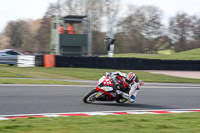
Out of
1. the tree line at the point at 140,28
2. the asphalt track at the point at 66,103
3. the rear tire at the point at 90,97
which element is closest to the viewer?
the asphalt track at the point at 66,103

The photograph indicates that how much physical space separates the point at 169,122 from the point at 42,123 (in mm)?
2751

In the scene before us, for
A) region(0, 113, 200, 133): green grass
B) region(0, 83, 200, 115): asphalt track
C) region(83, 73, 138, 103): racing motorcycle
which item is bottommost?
region(0, 83, 200, 115): asphalt track

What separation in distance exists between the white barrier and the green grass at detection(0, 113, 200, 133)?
736 inches

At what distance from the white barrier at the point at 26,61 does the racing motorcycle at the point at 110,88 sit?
16.5 meters

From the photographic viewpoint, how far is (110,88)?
9.05 meters

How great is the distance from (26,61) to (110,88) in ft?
56.7

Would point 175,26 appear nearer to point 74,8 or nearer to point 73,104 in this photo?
point 74,8

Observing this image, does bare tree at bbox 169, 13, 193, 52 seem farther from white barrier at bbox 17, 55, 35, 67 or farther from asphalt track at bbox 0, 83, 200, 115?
asphalt track at bbox 0, 83, 200, 115

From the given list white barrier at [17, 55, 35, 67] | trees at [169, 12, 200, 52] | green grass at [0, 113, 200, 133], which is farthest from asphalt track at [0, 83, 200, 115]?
trees at [169, 12, 200, 52]

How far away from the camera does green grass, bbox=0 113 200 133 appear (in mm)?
5609

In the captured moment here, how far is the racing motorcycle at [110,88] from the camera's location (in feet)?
29.7

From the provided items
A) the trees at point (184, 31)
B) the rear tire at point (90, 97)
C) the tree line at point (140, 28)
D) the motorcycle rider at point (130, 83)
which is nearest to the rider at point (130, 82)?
the motorcycle rider at point (130, 83)

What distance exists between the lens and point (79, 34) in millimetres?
31812

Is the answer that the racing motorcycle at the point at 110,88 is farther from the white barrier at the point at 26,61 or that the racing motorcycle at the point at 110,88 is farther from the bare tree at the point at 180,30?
the bare tree at the point at 180,30
